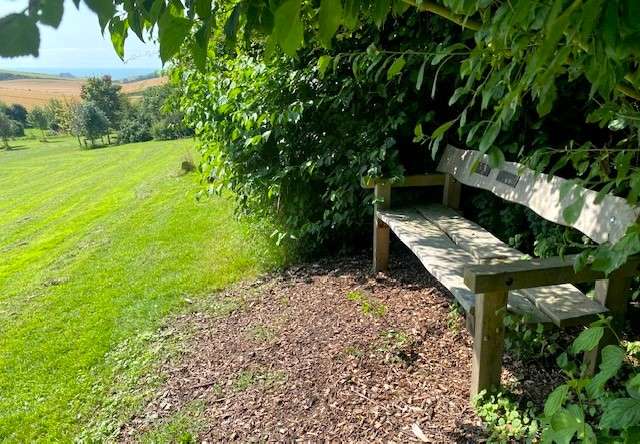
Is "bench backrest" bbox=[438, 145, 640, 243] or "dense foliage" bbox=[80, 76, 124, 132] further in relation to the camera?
"dense foliage" bbox=[80, 76, 124, 132]

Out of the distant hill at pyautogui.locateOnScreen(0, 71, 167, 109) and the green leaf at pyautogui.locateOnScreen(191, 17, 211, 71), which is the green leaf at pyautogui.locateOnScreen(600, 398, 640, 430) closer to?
the green leaf at pyautogui.locateOnScreen(191, 17, 211, 71)

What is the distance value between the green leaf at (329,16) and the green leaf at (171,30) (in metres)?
0.25

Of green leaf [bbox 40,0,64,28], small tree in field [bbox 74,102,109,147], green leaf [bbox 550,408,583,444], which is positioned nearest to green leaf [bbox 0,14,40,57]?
green leaf [bbox 40,0,64,28]

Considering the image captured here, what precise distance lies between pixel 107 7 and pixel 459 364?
8.52 feet

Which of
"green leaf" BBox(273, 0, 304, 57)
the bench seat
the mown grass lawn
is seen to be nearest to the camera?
"green leaf" BBox(273, 0, 304, 57)

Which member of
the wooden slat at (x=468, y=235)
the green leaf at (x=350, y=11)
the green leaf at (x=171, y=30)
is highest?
the green leaf at (x=350, y=11)

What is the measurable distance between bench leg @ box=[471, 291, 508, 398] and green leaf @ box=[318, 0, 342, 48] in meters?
1.63

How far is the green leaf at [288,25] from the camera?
2.44ft

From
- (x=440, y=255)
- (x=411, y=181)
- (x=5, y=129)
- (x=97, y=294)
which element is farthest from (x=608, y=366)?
(x=5, y=129)

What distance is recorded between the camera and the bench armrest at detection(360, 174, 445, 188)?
12.5 feet

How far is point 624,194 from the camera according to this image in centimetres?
277

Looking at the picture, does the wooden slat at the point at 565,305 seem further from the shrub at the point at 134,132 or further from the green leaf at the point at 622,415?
the shrub at the point at 134,132

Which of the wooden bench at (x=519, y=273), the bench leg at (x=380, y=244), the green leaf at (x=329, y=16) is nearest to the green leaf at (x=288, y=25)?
the green leaf at (x=329, y=16)

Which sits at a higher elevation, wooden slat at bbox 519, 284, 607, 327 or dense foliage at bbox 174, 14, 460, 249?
dense foliage at bbox 174, 14, 460, 249
